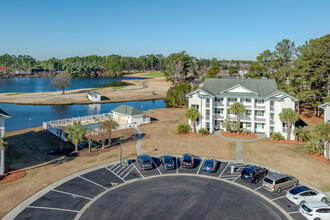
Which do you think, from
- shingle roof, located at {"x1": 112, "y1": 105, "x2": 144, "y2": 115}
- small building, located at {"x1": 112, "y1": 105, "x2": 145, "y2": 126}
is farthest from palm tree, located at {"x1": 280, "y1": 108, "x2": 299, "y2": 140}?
shingle roof, located at {"x1": 112, "y1": 105, "x2": 144, "y2": 115}

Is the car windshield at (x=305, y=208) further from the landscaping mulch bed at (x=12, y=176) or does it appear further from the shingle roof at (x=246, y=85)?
the shingle roof at (x=246, y=85)

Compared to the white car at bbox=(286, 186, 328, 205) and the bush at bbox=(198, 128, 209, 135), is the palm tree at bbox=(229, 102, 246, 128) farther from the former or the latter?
the white car at bbox=(286, 186, 328, 205)

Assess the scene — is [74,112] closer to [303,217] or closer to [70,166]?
[70,166]

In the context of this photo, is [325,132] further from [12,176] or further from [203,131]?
[12,176]

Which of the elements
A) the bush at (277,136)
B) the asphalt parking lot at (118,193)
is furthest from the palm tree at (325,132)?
the asphalt parking lot at (118,193)

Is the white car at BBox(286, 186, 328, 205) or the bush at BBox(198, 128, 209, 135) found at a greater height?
the bush at BBox(198, 128, 209, 135)

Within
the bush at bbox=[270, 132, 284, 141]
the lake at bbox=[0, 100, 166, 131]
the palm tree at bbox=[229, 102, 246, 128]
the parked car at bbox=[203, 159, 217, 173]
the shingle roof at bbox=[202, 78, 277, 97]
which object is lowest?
the parked car at bbox=[203, 159, 217, 173]

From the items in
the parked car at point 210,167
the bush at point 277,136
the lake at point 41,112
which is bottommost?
the parked car at point 210,167
